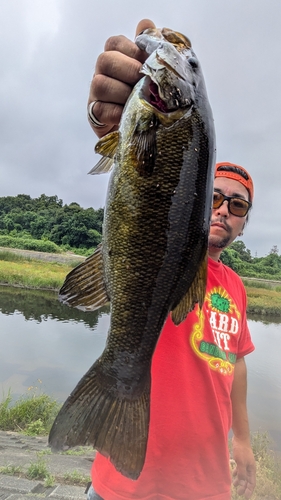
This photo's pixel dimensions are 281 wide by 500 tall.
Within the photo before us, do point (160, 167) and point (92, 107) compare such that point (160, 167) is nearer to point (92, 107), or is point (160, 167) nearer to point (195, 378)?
point (92, 107)

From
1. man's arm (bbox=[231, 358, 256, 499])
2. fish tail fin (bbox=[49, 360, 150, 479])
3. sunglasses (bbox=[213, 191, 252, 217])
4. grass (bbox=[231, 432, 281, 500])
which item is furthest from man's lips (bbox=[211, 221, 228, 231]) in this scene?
grass (bbox=[231, 432, 281, 500])

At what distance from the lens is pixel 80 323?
15664 millimetres

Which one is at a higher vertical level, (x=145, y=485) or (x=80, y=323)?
(x=145, y=485)

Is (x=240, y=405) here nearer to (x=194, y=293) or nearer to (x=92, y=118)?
(x=194, y=293)

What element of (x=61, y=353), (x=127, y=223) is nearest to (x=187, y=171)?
(x=127, y=223)

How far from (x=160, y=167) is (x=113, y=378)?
2.70 ft

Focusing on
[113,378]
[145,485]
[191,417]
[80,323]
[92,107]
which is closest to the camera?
[113,378]

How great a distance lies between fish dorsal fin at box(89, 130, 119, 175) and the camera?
55.2 inches

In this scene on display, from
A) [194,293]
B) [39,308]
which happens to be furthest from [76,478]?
[39,308]

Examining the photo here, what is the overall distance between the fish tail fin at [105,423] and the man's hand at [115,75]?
1.07 metres

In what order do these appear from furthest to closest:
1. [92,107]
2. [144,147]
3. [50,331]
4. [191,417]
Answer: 1. [50,331]
2. [191,417]
3. [92,107]
4. [144,147]

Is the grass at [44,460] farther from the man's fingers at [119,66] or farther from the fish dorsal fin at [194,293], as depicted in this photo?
the man's fingers at [119,66]

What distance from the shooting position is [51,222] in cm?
3053

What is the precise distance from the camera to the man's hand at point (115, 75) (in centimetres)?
146
